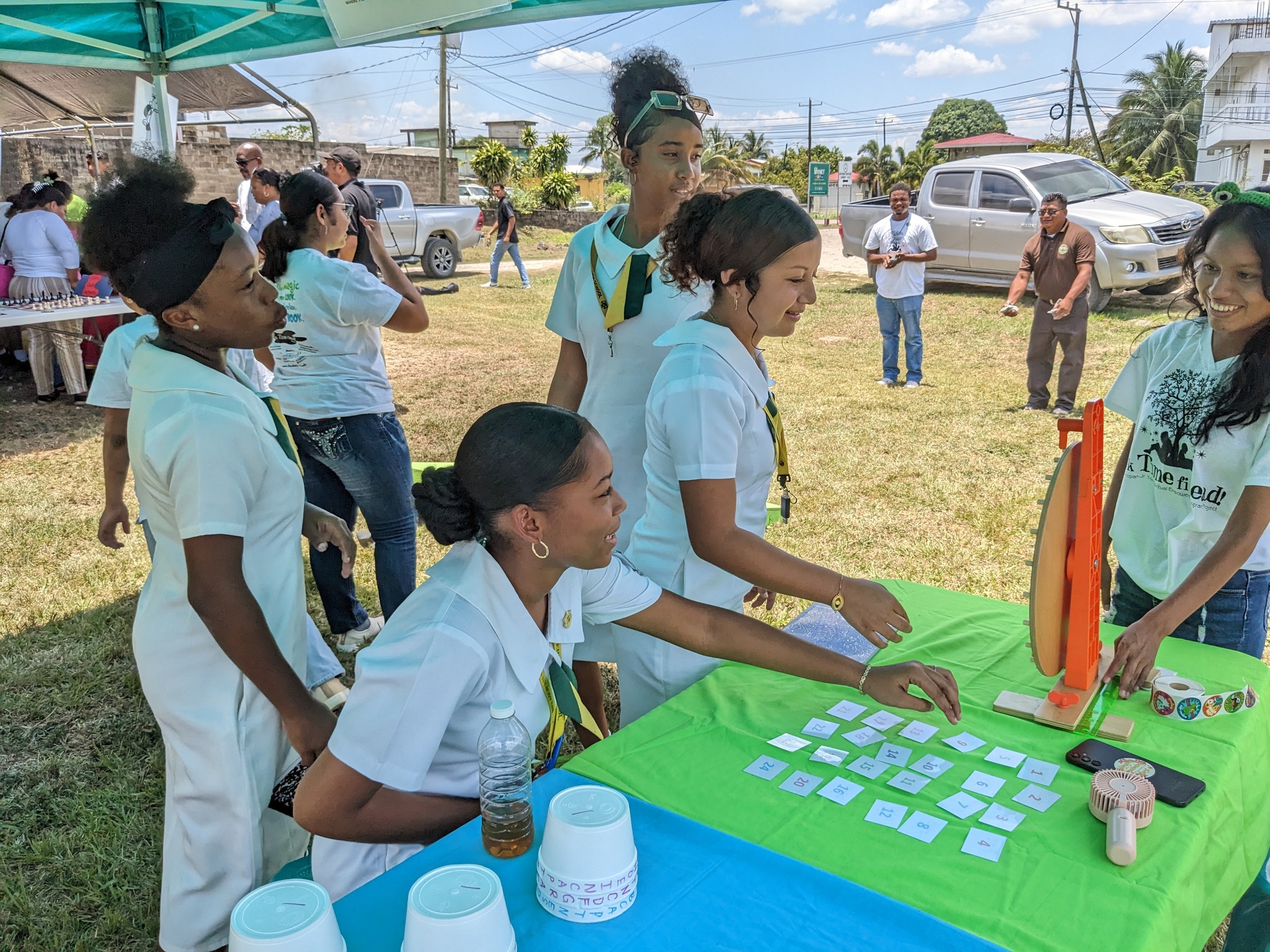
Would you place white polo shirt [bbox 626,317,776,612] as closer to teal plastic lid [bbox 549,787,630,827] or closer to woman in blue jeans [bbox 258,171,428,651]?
teal plastic lid [bbox 549,787,630,827]

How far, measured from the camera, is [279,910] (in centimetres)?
101

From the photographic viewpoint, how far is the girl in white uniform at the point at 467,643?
1.33 meters

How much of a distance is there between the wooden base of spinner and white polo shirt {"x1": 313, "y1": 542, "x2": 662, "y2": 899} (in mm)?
864

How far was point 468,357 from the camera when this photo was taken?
33.3ft

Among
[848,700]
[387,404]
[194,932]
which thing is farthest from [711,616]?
[387,404]

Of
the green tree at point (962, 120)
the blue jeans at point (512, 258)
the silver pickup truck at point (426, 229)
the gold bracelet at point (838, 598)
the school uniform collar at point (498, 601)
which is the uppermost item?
the green tree at point (962, 120)

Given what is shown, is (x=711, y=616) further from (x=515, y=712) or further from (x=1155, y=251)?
(x=1155, y=251)

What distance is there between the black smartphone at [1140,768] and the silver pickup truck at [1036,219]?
10.1m

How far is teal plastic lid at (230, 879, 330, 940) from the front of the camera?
978 mm

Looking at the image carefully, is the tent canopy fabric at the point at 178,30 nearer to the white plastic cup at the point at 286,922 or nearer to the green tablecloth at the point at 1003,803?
the green tablecloth at the point at 1003,803

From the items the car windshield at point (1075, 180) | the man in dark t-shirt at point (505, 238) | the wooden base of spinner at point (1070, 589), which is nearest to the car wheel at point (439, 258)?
the man in dark t-shirt at point (505, 238)

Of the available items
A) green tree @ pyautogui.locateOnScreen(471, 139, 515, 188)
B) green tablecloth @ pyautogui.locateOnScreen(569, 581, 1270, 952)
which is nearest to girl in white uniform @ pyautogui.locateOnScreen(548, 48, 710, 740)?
green tablecloth @ pyautogui.locateOnScreen(569, 581, 1270, 952)

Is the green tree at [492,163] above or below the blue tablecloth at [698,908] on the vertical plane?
above

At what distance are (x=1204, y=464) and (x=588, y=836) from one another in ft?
5.63
